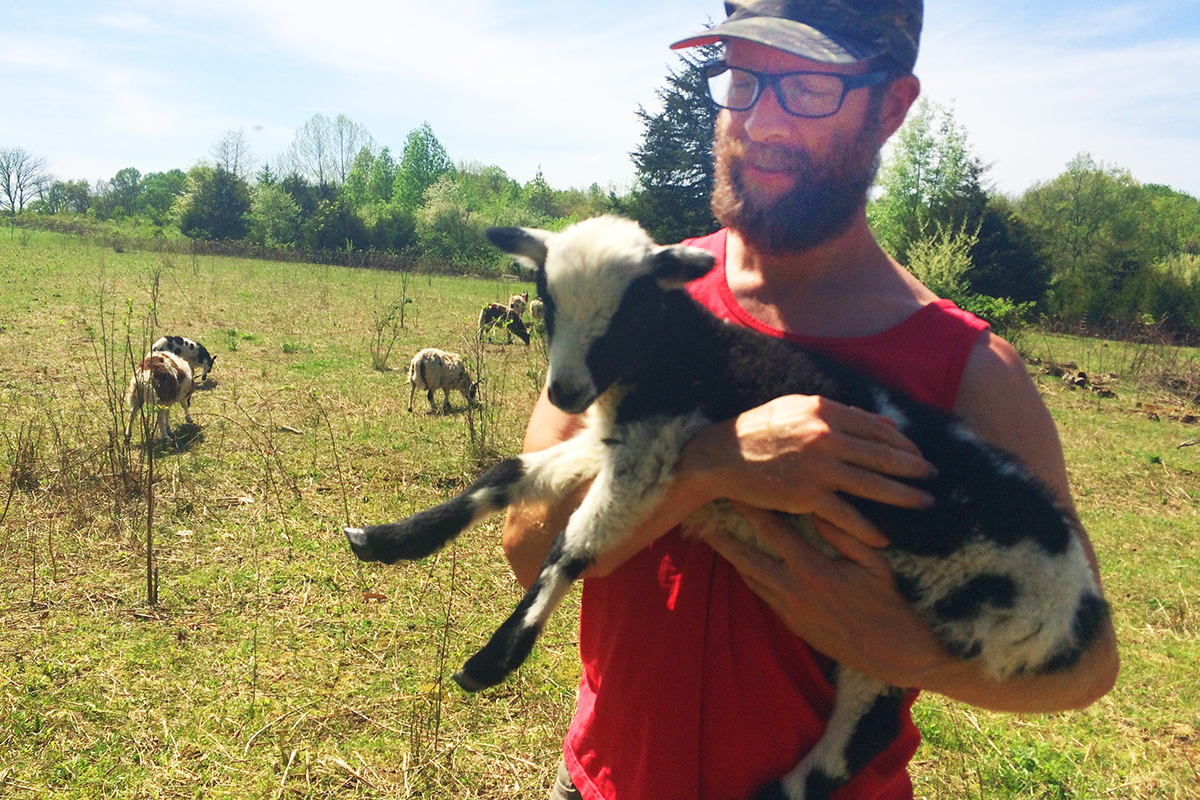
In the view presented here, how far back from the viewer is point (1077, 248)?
42.8 metres

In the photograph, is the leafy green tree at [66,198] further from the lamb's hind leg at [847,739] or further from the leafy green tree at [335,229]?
the lamb's hind leg at [847,739]

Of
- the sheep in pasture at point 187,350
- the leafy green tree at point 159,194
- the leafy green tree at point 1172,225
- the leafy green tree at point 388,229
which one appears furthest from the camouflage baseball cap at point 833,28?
the leafy green tree at point 159,194

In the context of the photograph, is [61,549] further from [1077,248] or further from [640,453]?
[1077,248]

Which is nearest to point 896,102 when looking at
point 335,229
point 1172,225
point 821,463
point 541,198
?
point 821,463

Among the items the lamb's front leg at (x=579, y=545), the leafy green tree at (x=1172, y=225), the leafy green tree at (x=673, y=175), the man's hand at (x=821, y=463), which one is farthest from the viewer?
the leafy green tree at (x=1172, y=225)

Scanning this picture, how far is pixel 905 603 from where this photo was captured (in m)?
1.69

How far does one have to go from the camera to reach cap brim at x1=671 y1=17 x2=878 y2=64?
1.73m

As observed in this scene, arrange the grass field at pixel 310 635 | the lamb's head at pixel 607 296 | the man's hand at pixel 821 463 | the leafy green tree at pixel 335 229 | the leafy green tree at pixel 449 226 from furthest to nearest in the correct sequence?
1. the leafy green tree at pixel 335 229
2. the leafy green tree at pixel 449 226
3. the grass field at pixel 310 635
4. the lamb's head at pixel 607 296
5. the man's hand at pixel 821 463

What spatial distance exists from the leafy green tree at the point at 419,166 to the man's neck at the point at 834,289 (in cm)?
6469

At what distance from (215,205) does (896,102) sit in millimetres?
51326

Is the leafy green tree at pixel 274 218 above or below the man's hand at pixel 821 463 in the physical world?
above

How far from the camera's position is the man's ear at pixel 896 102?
1.96 meters

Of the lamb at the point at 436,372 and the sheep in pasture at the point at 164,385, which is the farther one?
the lamb at the point at 436,372

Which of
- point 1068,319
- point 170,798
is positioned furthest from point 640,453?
point 1068,319
